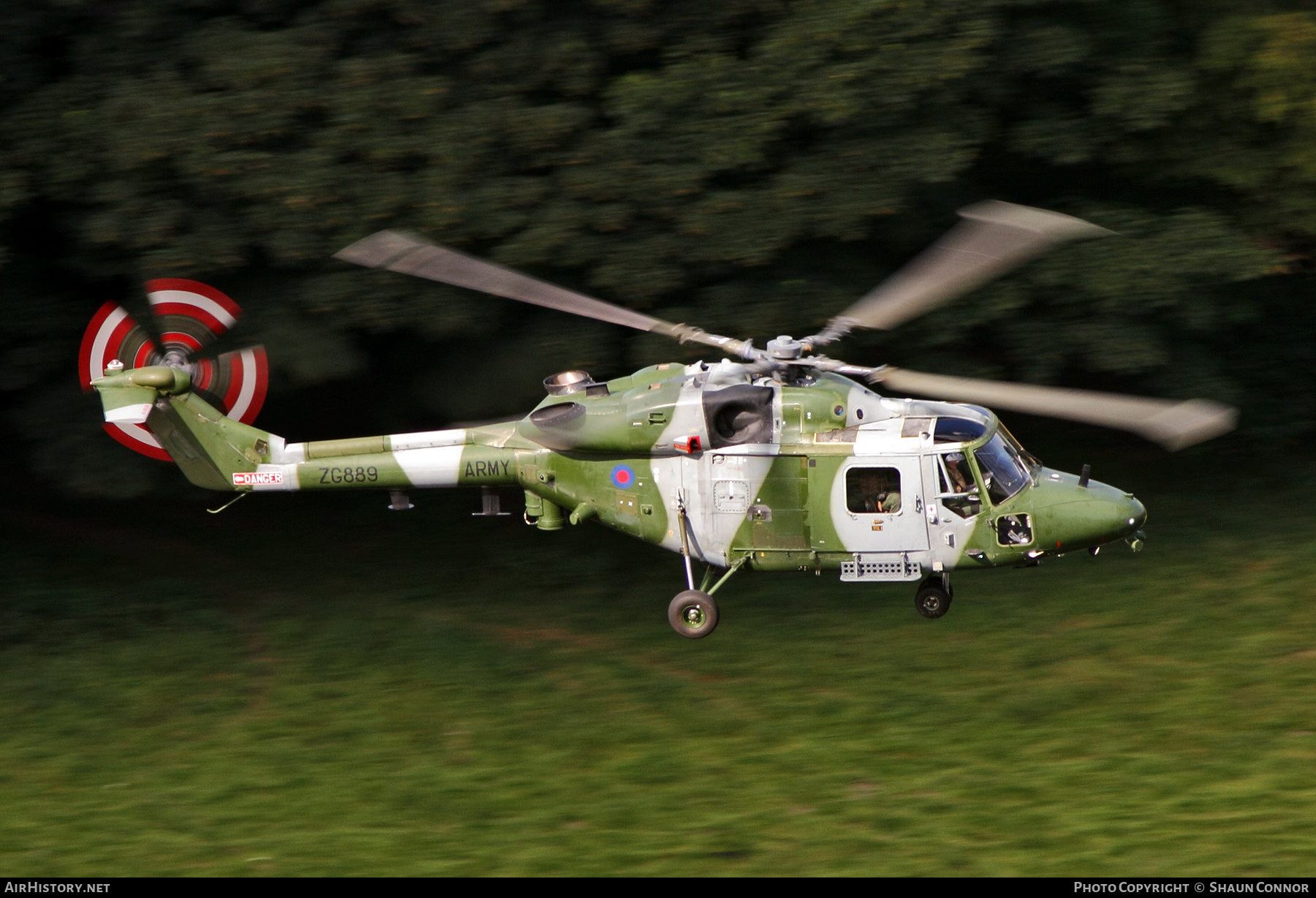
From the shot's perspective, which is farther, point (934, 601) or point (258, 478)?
point (934, 601)

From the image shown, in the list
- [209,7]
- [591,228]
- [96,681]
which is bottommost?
[96,681]

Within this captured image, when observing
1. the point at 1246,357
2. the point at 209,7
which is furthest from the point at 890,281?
the point at 1246,357

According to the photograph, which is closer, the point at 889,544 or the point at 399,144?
the point at 889,544

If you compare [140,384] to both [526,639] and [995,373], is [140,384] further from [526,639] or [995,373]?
[995,373]

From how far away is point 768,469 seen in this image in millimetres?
10969

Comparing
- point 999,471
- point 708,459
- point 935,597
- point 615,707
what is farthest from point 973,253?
point 615,707

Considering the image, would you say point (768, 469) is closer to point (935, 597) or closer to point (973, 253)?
point (935, 597)

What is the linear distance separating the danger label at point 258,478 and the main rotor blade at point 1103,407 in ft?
16.1

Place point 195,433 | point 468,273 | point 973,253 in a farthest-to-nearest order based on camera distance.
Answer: point 195,433 → point 468,273 → point 973,253

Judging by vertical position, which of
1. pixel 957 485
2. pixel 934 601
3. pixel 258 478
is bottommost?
pixel 934 601

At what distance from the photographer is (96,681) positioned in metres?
12.9

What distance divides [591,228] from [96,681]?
6.08m

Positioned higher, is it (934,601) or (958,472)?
(958,472)

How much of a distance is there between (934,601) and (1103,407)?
340 centimetres
